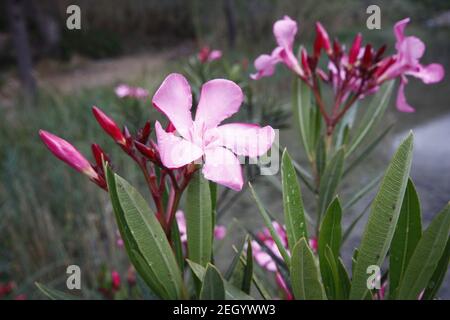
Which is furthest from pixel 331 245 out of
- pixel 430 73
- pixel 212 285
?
pixel 430 73

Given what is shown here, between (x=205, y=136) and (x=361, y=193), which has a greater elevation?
(x=205, y=136)

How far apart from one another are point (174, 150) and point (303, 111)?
1.25 ft

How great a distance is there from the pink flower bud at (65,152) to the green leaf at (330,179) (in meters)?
0.27

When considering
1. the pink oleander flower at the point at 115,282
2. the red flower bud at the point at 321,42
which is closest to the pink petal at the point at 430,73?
the red flower bud at the point at 321,42

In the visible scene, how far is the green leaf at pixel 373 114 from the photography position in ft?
2.13

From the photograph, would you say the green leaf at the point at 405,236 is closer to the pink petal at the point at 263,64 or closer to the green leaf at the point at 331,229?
the green leaf at the point at 331,229

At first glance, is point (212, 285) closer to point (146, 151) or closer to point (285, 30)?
point (146, 151)

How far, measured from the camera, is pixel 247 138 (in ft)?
1.19

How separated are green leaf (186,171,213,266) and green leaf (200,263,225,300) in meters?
0.05

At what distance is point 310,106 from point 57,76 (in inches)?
350

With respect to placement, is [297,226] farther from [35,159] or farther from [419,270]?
[35,159]

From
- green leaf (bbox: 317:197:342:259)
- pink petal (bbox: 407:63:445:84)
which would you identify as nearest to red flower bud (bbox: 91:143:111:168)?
green leaf (bbox: 317:197:342:259)

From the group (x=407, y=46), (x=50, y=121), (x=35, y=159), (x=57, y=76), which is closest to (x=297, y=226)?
(x=407, y=46)

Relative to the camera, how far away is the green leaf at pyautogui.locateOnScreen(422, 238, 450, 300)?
408 mm
